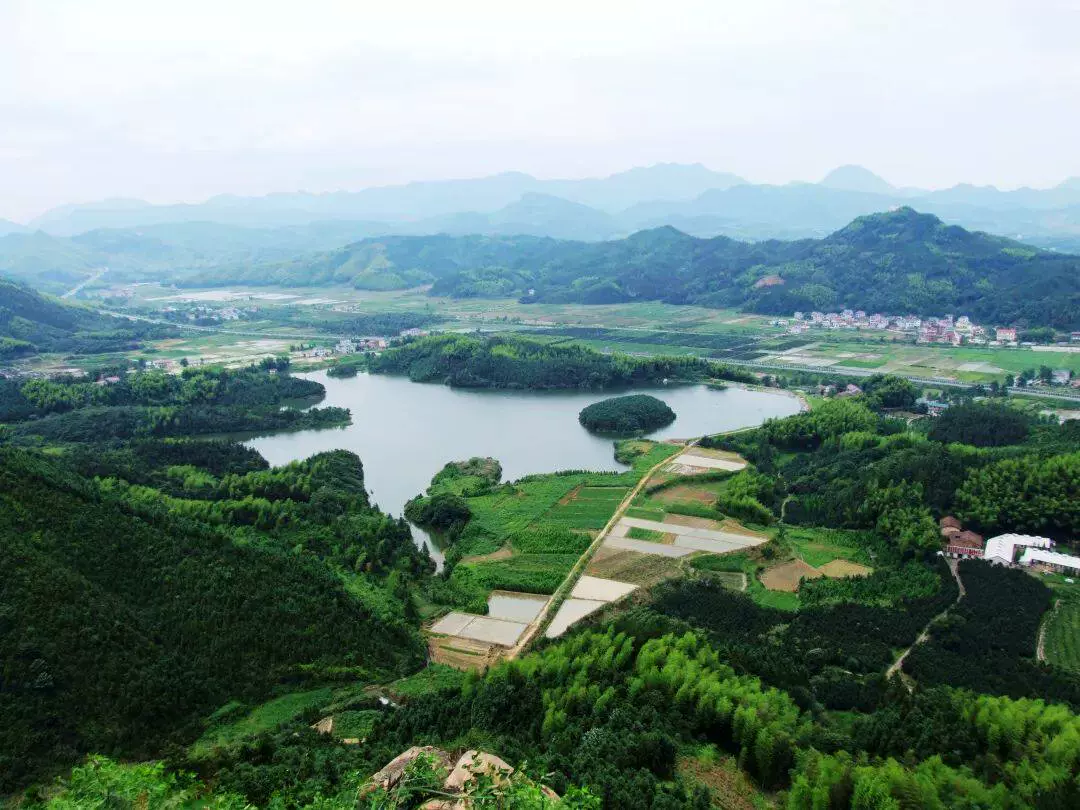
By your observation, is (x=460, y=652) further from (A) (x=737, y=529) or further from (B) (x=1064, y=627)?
(B) (x=1064, y=627)

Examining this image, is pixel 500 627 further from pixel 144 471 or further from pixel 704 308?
pixel 704 308

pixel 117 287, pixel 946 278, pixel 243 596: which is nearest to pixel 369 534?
pixel 243 596

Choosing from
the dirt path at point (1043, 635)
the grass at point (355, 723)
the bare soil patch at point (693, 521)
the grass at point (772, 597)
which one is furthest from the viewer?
the bare soil patch at point (693, 521)

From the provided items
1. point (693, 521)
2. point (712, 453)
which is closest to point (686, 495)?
point (693, 521)

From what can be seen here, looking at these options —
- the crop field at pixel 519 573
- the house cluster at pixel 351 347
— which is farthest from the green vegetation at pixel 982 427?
the house cluster at pixel 351 347

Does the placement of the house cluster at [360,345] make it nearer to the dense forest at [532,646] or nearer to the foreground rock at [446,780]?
the dense forest at [532,646]
